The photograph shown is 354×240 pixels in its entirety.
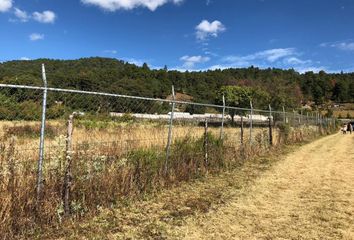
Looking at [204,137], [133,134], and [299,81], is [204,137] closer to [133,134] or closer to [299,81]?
[133,134]

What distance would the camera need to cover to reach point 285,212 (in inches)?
279

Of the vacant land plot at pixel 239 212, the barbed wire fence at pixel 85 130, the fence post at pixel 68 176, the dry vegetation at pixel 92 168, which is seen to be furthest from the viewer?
the fence post at pixel 68 176

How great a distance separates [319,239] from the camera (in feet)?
18.5

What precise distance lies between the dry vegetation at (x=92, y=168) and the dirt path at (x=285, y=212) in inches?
34.1

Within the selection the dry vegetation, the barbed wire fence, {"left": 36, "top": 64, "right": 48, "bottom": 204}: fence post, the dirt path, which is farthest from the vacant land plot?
the barbed wire fence

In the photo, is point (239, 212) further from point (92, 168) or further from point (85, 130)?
point (85, 130)

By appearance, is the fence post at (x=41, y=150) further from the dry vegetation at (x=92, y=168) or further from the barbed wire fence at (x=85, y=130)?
the dry vegetation at (x=92, y=168)

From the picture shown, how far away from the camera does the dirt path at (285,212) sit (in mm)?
5863

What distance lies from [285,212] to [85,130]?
14.0 ft

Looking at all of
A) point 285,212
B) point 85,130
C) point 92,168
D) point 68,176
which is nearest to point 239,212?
point 285,212

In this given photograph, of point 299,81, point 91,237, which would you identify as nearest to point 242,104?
point 299,81

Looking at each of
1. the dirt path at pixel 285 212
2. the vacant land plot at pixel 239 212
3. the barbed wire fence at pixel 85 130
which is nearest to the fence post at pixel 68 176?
the barbed wire fence at pixel 85 130

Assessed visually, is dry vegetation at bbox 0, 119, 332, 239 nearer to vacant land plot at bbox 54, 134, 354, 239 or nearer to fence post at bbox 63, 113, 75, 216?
fence post at bbox 63, 113, 75, 216

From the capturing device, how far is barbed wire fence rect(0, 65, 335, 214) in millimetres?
5656
